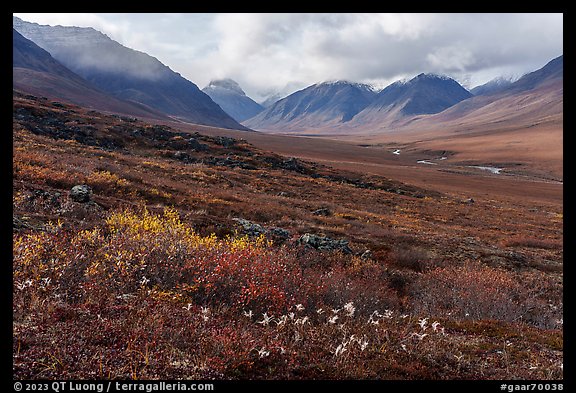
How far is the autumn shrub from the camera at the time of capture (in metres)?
9.74

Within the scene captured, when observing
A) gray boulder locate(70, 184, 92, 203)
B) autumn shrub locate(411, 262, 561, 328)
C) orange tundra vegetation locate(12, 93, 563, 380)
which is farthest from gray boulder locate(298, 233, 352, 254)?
gray boulder locate(70, 184, 92, 203)

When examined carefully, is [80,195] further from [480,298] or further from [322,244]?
[480,298]

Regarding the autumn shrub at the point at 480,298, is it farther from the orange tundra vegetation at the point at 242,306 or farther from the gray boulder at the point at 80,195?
the gray boulder at the point at 80,195

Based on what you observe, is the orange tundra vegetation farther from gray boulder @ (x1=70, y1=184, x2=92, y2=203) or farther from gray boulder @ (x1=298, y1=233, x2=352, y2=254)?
gray boulder @ (x1=70, y1=184, x2=92, y2=203)

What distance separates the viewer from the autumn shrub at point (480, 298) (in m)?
9.74

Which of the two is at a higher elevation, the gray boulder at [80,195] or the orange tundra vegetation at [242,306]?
the gray boulder at [80,195]

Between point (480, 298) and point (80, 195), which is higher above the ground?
point (80, 195)

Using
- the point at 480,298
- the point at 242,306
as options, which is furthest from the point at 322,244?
the point at 242,306

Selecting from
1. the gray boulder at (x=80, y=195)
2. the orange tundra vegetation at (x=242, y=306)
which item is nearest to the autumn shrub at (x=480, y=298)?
the orange tundra vegetation at (x=242, y=306)

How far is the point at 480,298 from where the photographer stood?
10.7 metres
